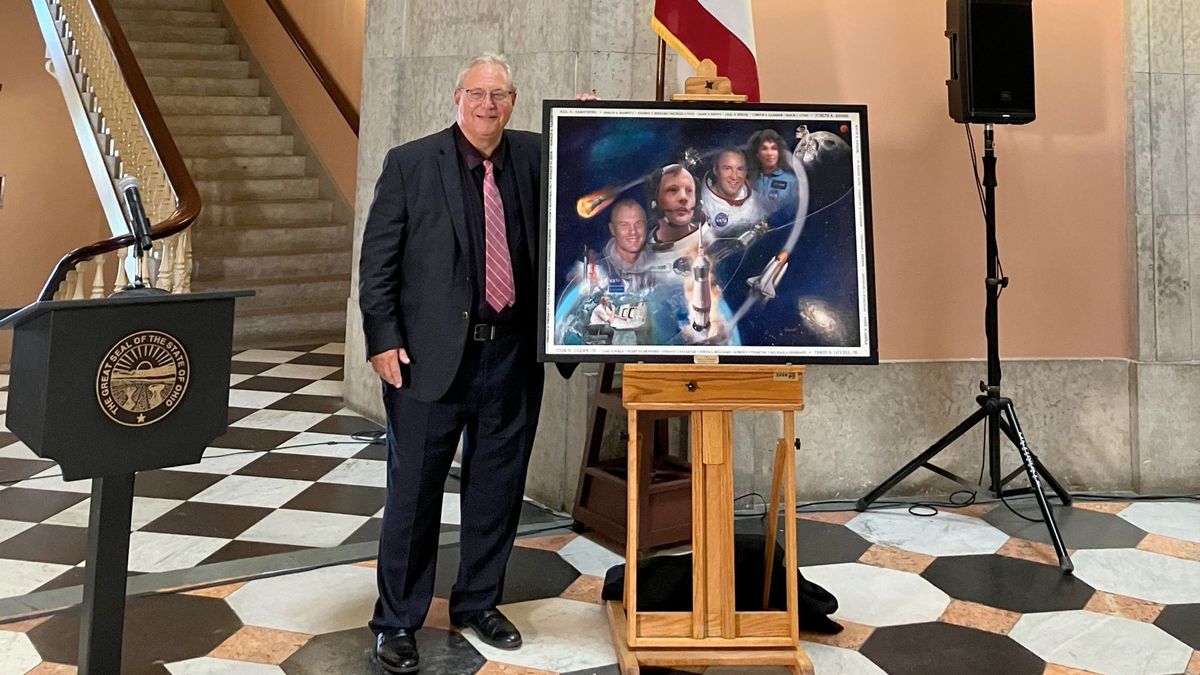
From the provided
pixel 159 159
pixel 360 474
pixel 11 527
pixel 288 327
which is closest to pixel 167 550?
pixel 11 527

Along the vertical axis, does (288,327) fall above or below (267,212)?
below

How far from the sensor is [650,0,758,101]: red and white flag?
3096 mm

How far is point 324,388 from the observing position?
582 cm

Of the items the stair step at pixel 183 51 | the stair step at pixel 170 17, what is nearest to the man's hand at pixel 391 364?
the stair step at pixel 183 51

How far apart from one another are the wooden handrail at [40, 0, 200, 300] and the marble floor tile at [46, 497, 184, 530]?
1.22 metres

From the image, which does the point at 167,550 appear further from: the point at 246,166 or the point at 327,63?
the point at 327,63

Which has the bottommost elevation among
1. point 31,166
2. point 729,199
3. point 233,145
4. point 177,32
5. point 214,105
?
point 729,199

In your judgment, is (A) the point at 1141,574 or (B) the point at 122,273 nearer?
(A) the point at 1141,574

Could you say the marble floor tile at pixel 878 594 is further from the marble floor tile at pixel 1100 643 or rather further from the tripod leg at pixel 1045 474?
the tripod leg at pixel 1045 474

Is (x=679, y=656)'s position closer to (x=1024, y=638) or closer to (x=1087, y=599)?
(x=1024, y=638)

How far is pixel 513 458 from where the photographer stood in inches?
103

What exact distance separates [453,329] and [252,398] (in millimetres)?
3473

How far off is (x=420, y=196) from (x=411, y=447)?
0.61 meters

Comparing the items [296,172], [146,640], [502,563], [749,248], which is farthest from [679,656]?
[296,172]
